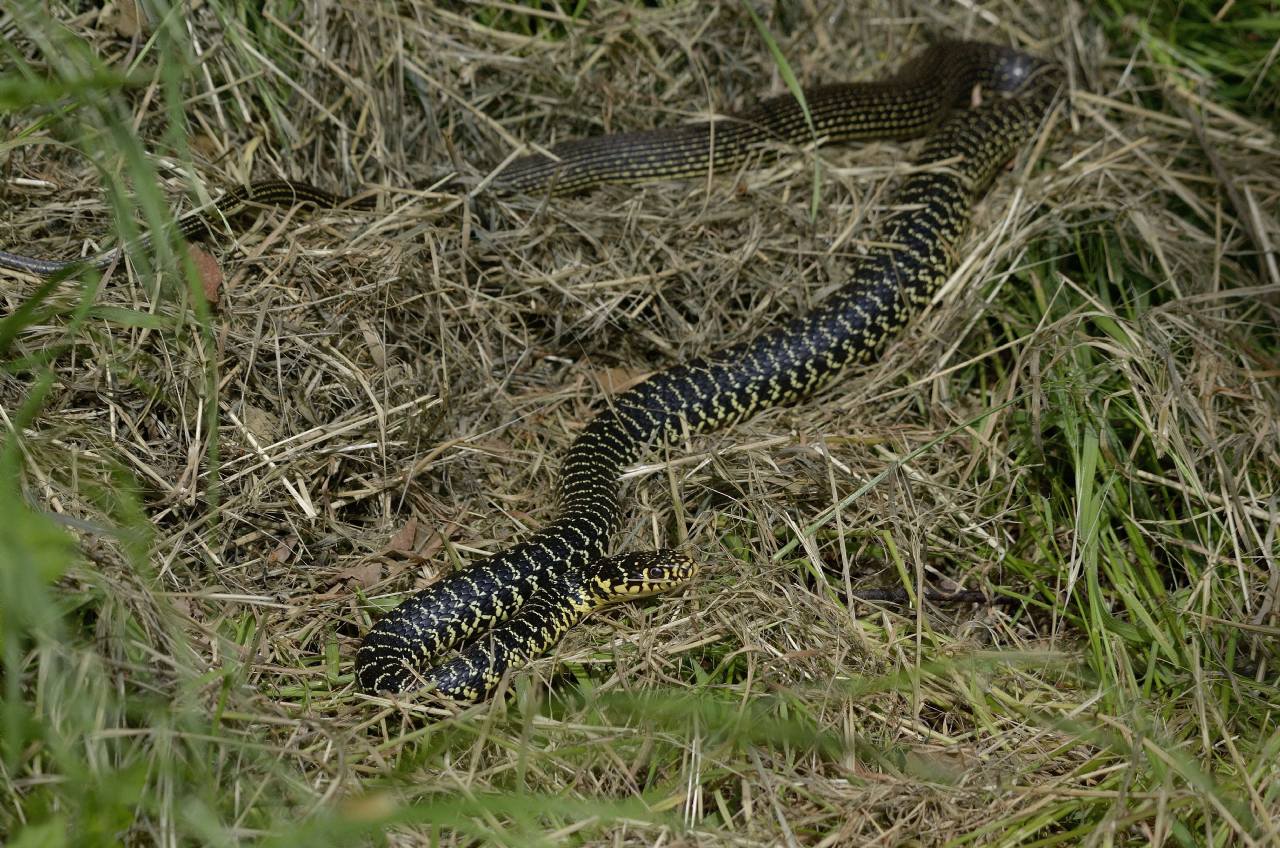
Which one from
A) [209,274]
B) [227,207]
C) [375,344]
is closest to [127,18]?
[227,207]

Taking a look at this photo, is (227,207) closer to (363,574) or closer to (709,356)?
(363,574)

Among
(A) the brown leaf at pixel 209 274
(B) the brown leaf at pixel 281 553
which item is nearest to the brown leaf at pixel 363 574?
(B) the brown leaf at pixel 281 553

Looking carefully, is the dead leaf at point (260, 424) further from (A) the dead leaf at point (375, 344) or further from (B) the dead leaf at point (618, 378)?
(B) the dead leaf at point (618, 378)

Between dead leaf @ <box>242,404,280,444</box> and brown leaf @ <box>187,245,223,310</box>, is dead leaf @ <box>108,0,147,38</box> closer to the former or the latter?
brown leaf @ <box>187,245,223,310</box>

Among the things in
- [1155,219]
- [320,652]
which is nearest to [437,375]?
[320,652]

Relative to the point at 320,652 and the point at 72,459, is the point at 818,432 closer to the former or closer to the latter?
the point at 320,652

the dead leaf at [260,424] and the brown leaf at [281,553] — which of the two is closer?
the brown leaf at [281,553]
